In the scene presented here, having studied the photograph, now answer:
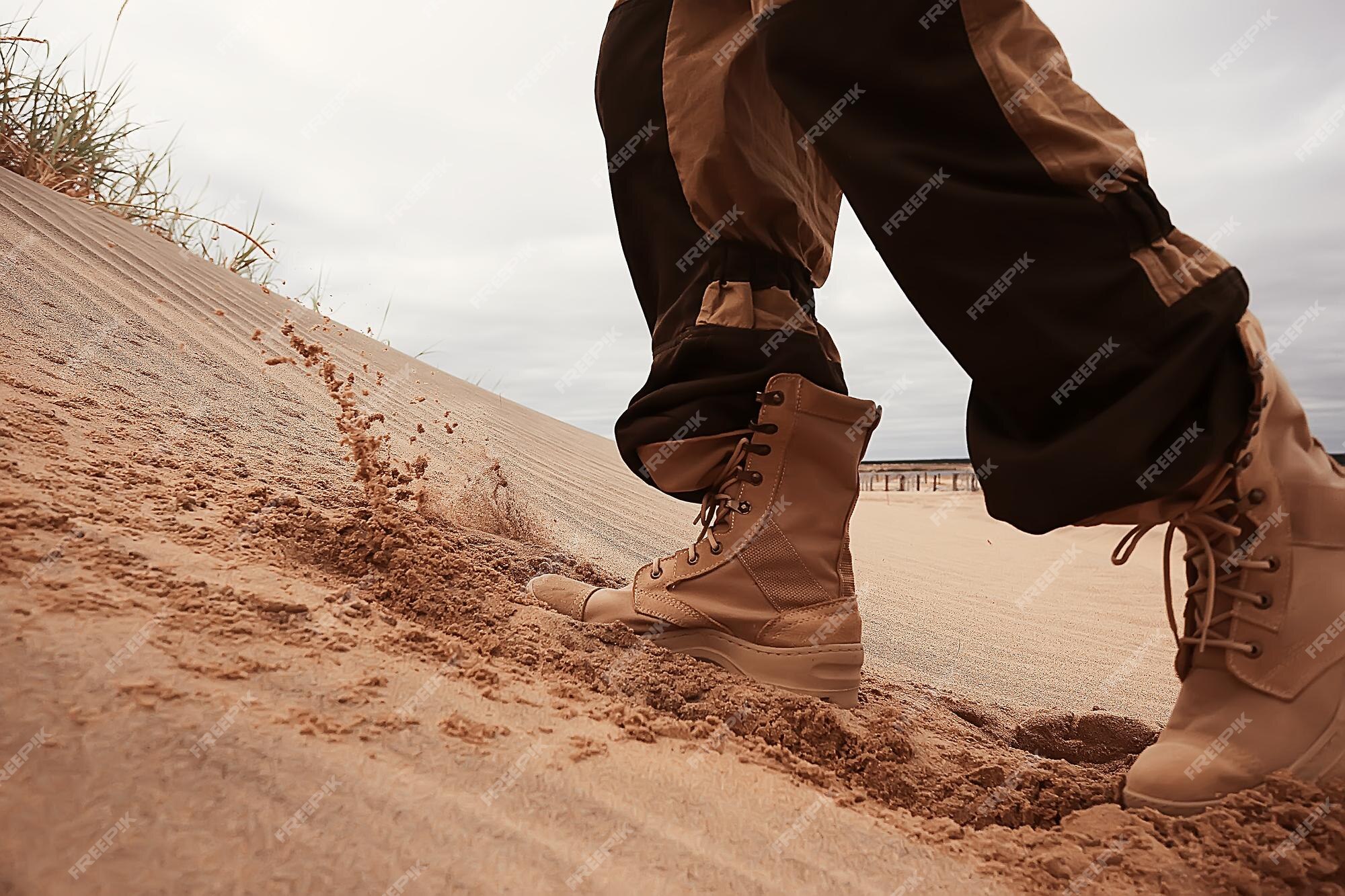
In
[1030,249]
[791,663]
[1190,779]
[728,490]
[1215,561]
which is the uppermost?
[1030,249]

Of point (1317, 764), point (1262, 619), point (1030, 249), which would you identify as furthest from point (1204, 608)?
point (1030, 249)

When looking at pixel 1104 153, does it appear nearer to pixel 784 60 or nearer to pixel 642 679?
pixel 784 60

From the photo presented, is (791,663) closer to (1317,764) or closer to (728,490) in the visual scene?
(728,490)

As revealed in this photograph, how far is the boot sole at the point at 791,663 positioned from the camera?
1363 mm

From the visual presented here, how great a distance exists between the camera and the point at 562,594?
1.52m

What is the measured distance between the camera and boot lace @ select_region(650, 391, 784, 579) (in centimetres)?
142

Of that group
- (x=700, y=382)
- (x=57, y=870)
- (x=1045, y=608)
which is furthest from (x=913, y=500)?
(x=57, y=870)

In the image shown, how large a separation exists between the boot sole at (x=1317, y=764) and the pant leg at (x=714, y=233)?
0.79 meters

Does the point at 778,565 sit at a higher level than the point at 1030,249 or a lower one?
lower

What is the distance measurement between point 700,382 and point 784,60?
0.54 meters

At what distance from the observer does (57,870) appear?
0.60 metres

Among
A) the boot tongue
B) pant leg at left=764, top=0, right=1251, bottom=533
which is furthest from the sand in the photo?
pant leg at left=764, top=0, right=1251, bottom=533

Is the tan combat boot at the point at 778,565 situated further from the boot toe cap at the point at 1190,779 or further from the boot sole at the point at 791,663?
the boot toe cap at the point at 1190,779

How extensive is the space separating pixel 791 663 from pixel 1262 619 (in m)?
0.65
